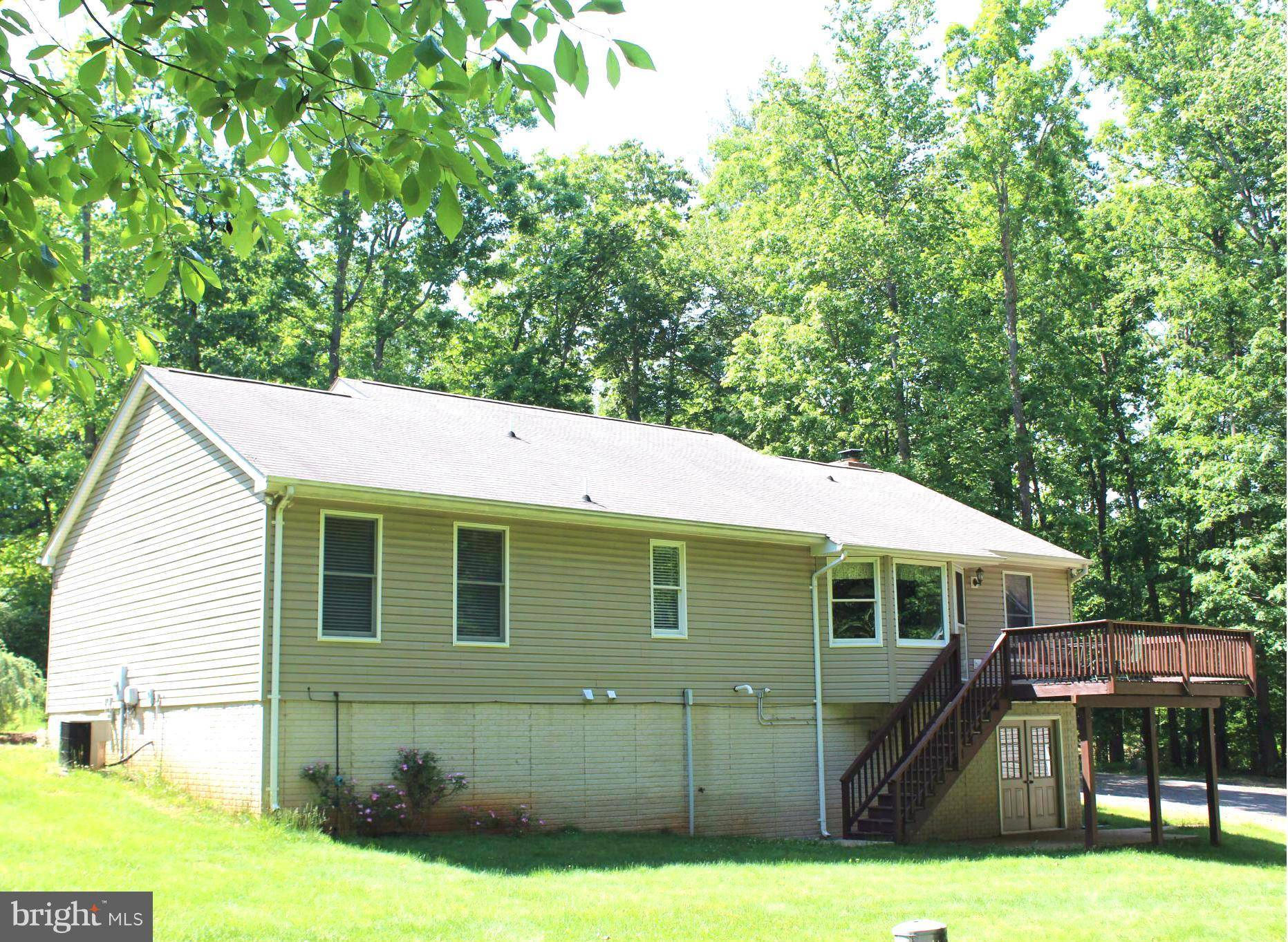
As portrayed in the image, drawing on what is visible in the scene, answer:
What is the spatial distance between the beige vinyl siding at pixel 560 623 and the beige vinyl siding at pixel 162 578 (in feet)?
2.66

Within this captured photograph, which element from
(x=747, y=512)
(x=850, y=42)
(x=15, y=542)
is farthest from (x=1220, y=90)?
(x=15, y=542)

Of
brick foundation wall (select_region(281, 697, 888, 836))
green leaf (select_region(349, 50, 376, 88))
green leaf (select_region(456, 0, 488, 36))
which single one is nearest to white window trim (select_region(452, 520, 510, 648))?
brick foundation wall (select_region(281, 697, 888, 836))

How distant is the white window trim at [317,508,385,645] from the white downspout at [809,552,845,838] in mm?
7408

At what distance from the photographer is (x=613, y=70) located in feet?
16.8

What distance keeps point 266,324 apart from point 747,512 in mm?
19703

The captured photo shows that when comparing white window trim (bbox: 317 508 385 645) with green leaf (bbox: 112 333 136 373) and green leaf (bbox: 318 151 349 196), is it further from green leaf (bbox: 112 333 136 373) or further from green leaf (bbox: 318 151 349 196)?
green leaf (bbox: 318 151 349 196)

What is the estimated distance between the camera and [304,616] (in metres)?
15.2

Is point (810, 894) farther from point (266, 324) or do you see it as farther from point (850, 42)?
point (850, 42)

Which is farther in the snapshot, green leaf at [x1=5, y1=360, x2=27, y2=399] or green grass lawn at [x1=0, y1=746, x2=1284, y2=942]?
green grass lawn at [x1=0, y1=746, x2=1284, y2=942]

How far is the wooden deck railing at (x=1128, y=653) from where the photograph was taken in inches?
717

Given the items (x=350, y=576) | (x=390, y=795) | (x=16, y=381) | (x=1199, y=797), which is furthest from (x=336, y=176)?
(x=1199, y=797)

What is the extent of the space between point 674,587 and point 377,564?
4.83m

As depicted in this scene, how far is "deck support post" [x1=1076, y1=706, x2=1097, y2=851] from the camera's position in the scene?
18.4 m

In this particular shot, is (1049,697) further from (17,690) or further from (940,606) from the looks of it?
(17,690)
